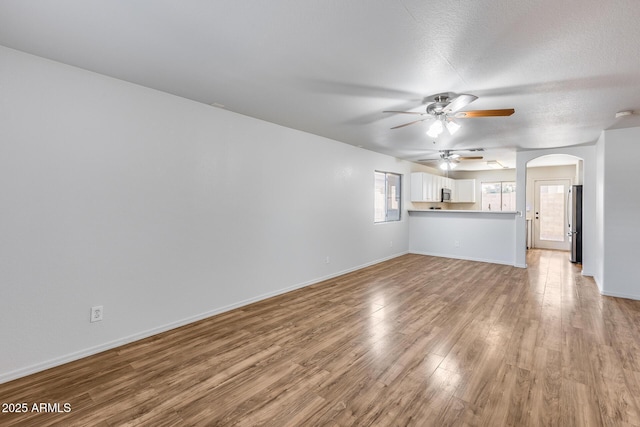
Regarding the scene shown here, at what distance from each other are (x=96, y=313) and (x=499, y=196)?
34.3ft

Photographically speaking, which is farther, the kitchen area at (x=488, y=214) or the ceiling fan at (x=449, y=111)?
the kitchen area at (x=488, y=214)

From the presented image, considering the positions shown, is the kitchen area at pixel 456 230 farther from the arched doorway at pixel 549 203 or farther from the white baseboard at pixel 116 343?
the white baseboard at pixel 116 343

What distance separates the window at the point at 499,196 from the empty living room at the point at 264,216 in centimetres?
494

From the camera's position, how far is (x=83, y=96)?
2.52 meters

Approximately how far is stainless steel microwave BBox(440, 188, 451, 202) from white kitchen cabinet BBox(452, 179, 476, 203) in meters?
0.67

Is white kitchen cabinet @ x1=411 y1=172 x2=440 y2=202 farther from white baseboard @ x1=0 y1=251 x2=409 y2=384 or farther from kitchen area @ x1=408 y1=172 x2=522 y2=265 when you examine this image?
white baseboard @ x1=0 y1=251 x2=409 y2=384

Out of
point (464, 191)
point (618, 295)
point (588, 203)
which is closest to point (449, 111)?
point (618, 295)

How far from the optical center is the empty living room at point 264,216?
1.86m

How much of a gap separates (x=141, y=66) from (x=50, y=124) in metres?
0.87

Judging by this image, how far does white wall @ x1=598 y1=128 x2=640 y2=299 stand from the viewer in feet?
13.7

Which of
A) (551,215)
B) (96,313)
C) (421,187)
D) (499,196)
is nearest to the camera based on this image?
(96,313)

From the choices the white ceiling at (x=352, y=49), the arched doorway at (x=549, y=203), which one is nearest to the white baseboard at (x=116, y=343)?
the white ceiling at (x=352, y=49)

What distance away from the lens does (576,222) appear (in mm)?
6500

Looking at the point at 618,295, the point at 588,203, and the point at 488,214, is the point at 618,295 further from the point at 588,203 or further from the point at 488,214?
the point at 488,214
